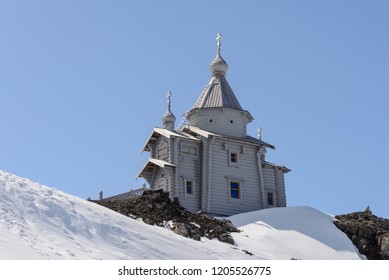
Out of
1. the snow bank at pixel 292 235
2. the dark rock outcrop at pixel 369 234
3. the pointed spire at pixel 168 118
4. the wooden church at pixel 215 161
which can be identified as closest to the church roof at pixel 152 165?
the wooden church at pixel 215 161

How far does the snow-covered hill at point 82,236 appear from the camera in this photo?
61.9 feet

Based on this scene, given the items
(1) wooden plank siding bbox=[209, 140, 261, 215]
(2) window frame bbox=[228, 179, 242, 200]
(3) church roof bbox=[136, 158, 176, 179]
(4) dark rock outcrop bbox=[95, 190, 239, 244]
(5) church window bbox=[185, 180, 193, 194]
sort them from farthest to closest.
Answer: (2) window frame bbox=[228, 179, 242, 200] < (1) wooden plank siding bbox=[209, 140, 261, 215] < (5) church window bbox=[185, 180, 193, 194] < (3) church roof bbox=[136, 158, 176, 179] < (4) dark rock outcrop bbox=[95, 190, 239, 244]

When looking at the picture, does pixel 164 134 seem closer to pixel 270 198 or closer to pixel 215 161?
pixel 215 161

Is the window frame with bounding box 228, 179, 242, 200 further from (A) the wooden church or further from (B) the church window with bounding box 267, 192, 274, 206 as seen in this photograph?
(B) the church window with bounding box 267, 192, 274, 206

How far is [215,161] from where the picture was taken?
43.1m

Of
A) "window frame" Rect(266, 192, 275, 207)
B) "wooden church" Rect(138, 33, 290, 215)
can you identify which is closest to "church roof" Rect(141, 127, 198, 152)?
"wooden church" Rect(138, 33, 290, 215)

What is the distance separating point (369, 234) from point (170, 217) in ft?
42.2

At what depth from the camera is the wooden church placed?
4194 cm

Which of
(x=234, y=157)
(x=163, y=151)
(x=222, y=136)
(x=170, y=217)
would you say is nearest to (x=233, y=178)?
(x=234, y=157)

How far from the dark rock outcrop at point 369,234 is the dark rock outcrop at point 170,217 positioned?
742 cm

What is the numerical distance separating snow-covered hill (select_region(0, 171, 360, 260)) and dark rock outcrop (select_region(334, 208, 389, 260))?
403 centimetres

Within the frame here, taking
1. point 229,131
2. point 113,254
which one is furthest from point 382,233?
point 113,254

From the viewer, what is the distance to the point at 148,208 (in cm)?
3195

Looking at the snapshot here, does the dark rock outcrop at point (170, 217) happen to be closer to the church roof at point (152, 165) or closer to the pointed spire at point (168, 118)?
the church roof at point (152, 165)
